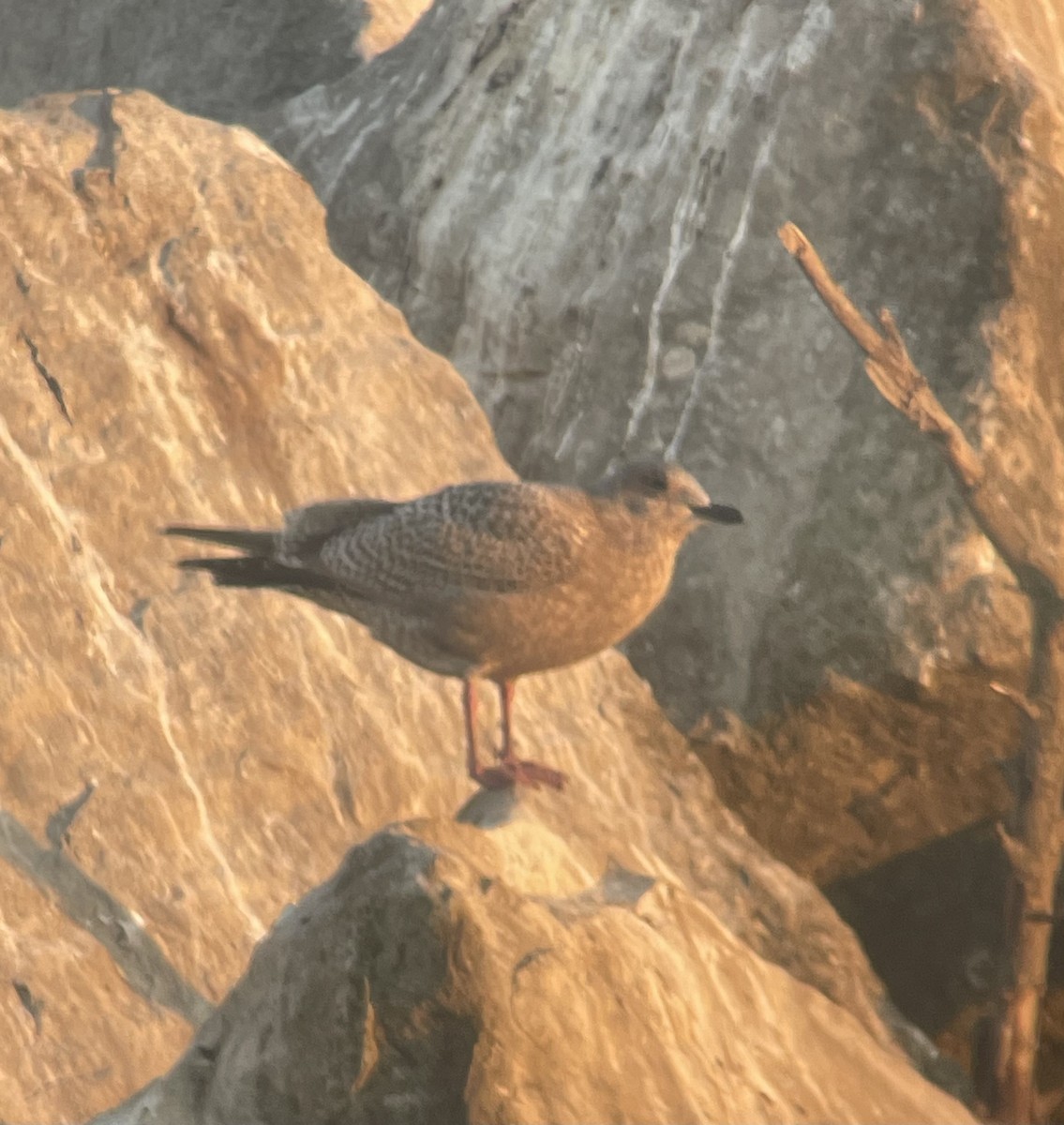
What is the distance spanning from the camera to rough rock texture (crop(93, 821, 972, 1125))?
18.2 ft

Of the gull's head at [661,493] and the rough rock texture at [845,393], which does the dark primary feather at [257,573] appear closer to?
the gull's head at [661,493]

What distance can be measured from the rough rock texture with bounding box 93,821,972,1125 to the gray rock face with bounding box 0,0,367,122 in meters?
10.6

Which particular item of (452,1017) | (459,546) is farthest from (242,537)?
(452,1017)

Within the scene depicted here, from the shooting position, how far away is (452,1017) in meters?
5.54

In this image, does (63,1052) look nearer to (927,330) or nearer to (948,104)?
(927,330)

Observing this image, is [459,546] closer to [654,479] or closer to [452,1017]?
[654,479]

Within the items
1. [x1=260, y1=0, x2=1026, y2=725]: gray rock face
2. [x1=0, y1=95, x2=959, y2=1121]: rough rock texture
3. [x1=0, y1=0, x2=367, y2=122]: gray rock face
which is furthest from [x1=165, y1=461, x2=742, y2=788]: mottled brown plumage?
[x1=0, y1=0, x2=367, y2=122]: gray rock face

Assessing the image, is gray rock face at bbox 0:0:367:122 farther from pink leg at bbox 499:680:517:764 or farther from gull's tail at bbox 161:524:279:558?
pink leg at bbox 499:680:517:764

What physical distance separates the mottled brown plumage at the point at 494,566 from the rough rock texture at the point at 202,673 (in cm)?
61

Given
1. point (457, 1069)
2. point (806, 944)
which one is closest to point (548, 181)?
point (806, 944)

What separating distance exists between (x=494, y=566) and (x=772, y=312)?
130 inches

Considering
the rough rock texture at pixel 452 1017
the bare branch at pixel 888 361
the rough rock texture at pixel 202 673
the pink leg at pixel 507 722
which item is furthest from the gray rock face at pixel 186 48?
the rough rock texture at pixel 452 1017

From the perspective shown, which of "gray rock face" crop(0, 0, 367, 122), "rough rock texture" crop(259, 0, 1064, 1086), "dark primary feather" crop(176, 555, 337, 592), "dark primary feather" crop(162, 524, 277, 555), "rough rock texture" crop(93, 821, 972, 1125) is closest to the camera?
"rough rock texture" crop(93, 821, 972, 1125)

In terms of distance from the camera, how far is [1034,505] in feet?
30.9
